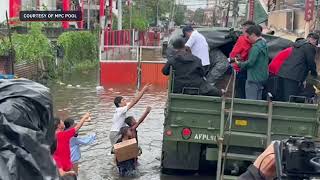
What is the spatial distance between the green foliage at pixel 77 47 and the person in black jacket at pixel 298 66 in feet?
59.1

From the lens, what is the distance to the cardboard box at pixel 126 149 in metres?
8.59

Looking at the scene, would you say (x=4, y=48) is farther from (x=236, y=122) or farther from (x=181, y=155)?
(x=236, y=122)

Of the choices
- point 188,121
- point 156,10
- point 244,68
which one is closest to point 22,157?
point 188,121

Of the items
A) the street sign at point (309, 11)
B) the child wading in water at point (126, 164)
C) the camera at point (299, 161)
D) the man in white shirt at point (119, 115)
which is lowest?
the child wading in water at point (126, 164)

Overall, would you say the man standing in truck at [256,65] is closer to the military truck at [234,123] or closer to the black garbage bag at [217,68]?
the military truck at [234,123]

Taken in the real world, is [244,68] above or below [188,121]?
above

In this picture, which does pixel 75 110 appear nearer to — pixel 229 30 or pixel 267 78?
pixel 229 30

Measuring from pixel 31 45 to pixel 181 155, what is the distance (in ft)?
43.1

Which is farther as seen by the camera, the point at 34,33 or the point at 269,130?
the point at 34,33

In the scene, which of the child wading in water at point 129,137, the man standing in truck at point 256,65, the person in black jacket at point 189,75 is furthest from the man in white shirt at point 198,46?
the child wading in water at point 129,137

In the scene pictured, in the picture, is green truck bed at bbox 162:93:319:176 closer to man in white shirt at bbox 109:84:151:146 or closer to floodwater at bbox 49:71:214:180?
man in white shirt at bbox 109:84:151:146

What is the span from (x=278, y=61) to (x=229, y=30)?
1344mm

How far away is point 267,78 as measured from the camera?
8.44 metres

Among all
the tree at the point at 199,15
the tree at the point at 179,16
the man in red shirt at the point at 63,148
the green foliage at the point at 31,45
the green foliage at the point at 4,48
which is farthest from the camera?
the tree at the point at 199,15
